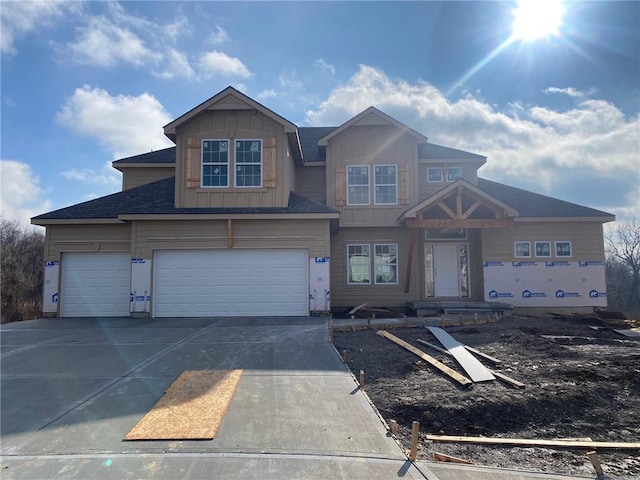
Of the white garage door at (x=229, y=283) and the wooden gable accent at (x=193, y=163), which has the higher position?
the wooden gable accent at (x=193, y=163)

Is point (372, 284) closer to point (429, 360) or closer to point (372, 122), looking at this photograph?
point (372, 122)

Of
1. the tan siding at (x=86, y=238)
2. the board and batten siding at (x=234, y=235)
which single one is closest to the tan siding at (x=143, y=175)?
the tan siding at (x=86, y=238)

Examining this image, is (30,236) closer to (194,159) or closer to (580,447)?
(194,159)

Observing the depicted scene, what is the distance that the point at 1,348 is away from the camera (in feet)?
28.2

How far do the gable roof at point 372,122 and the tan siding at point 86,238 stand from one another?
27.1ft

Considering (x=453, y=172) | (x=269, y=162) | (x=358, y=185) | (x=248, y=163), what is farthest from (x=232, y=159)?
(x=453, y=172)

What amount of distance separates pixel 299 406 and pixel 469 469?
2208mm

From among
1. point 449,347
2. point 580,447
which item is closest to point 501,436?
point 580,447

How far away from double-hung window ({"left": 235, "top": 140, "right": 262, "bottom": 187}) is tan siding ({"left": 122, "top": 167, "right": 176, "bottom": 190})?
555 centimetres

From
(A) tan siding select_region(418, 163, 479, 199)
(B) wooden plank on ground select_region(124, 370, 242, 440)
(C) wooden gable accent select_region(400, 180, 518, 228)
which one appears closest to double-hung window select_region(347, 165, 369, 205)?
(C) wooden gable accent select_region(400, 180, 518, 228)

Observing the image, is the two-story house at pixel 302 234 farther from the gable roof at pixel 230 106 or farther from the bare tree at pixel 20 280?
the bare tree at pixel 20 280

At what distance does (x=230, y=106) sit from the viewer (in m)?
13.5

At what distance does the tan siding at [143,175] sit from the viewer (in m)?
17.6

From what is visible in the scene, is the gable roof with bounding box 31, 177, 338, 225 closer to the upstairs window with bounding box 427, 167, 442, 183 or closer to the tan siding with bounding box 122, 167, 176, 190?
the tan siding with bounding box 122, 167, 176, 190
